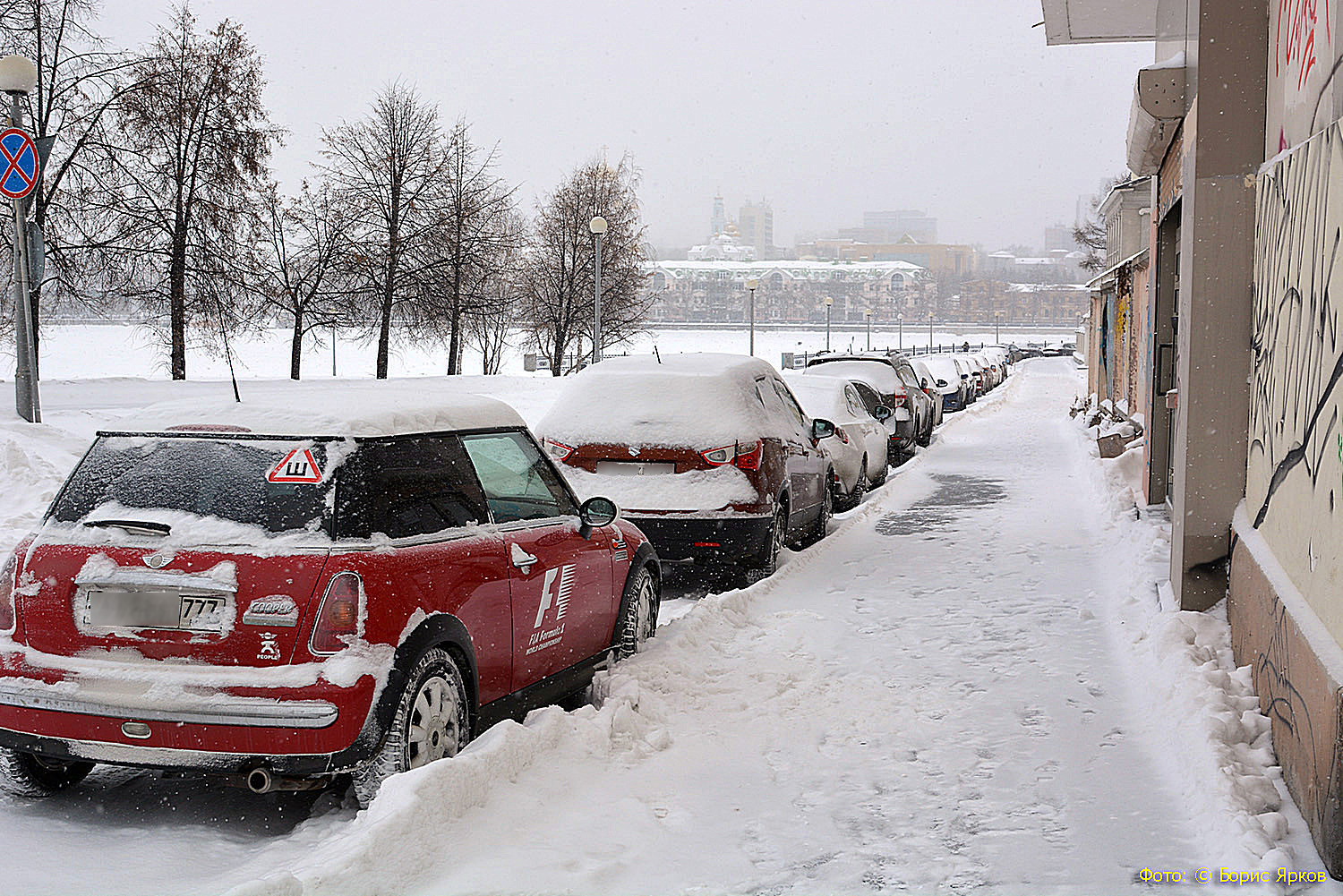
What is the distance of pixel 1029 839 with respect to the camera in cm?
416

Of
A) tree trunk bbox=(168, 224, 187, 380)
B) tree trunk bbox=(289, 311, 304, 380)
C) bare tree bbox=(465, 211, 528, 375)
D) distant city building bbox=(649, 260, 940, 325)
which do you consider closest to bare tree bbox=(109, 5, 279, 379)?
tree trunk bbox=(168, 224, 187, 380)

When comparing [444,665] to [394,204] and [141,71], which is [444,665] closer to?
[141,71]

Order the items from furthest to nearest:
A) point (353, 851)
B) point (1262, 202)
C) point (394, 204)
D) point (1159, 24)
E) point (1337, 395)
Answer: point (394, 204) → point (1159, 24) → point (1262, 202) → point (1337, 395) → point (353, 851)

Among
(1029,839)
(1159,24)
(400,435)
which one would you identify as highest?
(1159,24)

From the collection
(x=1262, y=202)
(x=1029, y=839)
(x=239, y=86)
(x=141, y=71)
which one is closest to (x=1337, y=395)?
(x=1029, y=839)

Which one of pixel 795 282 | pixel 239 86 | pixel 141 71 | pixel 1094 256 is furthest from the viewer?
pixel 795 282

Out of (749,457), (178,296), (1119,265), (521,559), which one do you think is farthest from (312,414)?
(178,296)

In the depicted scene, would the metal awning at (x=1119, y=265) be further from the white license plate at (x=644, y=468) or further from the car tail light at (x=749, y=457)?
the white license plate at (x=644, y=468)

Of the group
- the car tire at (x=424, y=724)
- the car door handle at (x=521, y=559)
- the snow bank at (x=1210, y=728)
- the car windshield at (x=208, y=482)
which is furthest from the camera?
the car door handle at (x=521, y=559)

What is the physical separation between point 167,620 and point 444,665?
3.29 feet

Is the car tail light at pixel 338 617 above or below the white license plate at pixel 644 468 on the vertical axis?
below

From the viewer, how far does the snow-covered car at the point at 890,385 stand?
18.6 metres

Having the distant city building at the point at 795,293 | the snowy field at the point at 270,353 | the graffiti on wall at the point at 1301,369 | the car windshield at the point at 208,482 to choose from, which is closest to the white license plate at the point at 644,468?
the graffiti on wall at the point at 1301,369

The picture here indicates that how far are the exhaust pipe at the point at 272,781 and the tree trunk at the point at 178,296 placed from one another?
30963mm
